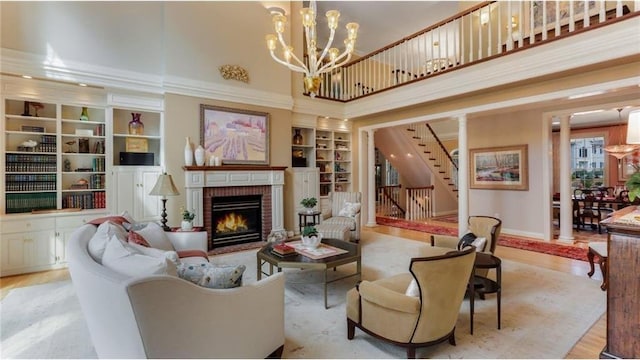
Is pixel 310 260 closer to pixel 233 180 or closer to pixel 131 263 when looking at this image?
pixel 131 263

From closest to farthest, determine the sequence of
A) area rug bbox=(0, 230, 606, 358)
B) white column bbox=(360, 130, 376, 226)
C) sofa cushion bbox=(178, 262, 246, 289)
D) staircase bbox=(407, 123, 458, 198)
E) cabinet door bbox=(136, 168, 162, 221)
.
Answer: sofa cushion bbox=(178, 262, 246, 289) → area rug bbox=(0, 230, 606, 358) → cabinet door bbox=(136, 168, 162, 221) → white column bbox=(360, 130, 376, 226) → staircase bbox=(407, 123, 458, 198)

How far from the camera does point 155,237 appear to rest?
11.2ft

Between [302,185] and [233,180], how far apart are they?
178 centimetres

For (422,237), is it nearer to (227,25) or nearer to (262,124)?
(262,124)

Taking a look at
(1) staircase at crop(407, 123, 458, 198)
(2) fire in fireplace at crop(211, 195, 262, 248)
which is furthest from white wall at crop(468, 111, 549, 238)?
(2) fire in fireplace at crop(211, 195, 262, 248)

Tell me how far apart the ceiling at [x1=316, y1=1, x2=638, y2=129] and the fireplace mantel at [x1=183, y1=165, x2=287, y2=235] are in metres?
4.76

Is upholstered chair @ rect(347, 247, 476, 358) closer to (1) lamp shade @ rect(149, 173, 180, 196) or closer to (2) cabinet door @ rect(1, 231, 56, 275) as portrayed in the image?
(1) lamp shade @ rect(149, 173, 180, 196)

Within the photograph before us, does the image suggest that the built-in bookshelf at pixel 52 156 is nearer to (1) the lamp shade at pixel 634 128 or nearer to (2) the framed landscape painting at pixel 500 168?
(1) the lamp shade at pixel 634 128

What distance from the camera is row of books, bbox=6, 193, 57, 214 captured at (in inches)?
173

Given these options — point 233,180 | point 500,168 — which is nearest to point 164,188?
point 233,180

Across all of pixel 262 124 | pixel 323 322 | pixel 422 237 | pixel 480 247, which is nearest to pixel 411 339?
pixel 323 322

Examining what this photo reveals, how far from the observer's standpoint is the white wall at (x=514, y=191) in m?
6.24

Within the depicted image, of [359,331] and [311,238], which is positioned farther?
[311,238]

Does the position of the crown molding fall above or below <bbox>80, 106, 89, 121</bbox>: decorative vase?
above
